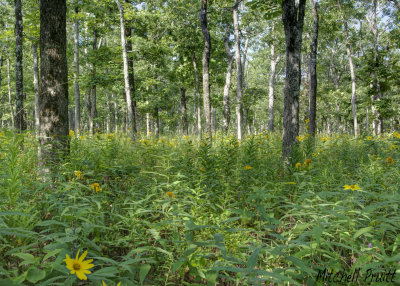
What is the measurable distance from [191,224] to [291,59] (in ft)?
14.8

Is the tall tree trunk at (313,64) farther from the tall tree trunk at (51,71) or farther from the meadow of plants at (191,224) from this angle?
the tall tree trunk at (51,71)

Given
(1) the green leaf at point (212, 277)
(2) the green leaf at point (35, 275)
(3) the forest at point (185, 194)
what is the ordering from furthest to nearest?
1. (3) the forest at point (185, 194)
2. (1) the green leaf at point (212, 277)
3. (2) the green leaf at point (35, 275)

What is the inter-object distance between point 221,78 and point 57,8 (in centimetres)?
1633

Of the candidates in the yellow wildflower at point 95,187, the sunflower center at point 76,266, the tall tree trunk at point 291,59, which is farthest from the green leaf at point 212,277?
the tall tree trunk at point 291,59

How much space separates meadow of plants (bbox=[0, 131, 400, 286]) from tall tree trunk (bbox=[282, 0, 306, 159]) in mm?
691

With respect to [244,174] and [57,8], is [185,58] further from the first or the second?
[244,174]

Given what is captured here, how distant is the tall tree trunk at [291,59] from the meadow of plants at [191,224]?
0.69 metres

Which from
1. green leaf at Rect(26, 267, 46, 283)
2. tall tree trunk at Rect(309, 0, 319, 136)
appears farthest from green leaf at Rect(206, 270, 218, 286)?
tall tree trunk at Rect(309, 0, 319, 136)

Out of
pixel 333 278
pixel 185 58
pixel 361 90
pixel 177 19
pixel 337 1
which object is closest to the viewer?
pixel 333 278

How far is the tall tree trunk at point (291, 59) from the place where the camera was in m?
4.82

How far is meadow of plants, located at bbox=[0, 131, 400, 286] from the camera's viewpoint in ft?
4.53

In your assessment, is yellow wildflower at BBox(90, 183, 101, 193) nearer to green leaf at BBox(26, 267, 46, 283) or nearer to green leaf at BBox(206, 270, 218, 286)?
green leaf at BBox(26, 267, 46, 283)

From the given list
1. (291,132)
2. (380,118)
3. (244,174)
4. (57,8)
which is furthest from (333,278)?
(380,118)

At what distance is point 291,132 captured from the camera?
5.07m
